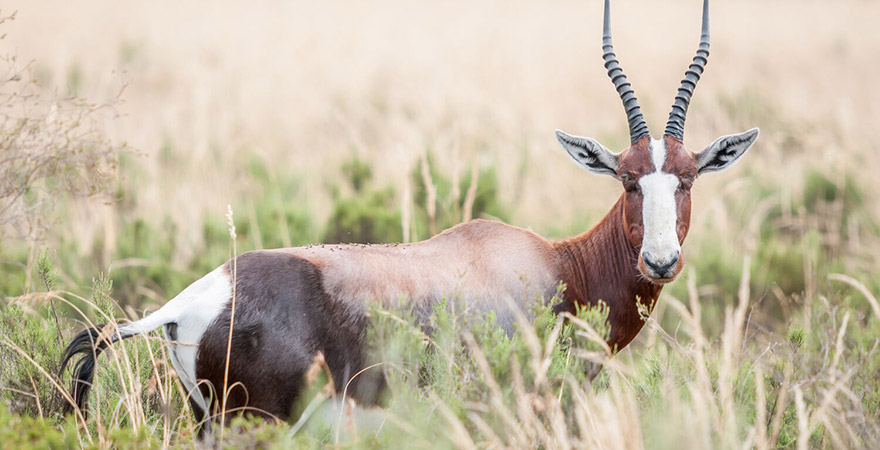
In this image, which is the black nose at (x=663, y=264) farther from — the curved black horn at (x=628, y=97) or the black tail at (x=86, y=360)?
the black tail at (x=86, y=360)

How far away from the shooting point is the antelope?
3.73 m

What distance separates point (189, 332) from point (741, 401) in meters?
2.54

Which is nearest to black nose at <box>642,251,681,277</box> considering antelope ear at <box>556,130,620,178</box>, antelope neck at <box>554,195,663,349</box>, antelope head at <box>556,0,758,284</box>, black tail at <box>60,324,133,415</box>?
antelope head at <box>556,0,758,284</box>

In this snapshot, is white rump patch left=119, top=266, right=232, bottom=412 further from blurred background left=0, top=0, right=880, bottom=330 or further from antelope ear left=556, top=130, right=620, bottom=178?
antelope ear left=556, top=130, right=620, bottom=178

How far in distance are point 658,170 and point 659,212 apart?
10.7 inches

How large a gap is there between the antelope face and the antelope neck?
0.18 m

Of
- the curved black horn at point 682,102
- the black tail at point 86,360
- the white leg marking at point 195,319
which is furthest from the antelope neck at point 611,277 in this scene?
the black tail at point 86,360

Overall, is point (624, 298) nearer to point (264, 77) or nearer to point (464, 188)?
point (464, 188)

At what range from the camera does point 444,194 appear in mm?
8406

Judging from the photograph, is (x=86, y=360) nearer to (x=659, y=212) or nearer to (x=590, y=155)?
(x=659, y=212)

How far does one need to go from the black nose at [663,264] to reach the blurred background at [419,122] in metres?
1.70

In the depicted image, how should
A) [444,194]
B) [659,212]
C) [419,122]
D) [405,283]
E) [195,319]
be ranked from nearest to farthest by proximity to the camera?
1. [195,319]
2. [405,283]
3. [659,212]
4. [444,194]
5. [419,122]

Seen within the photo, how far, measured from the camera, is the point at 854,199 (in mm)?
9836

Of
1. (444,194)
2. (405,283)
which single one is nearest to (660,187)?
(405,283)
